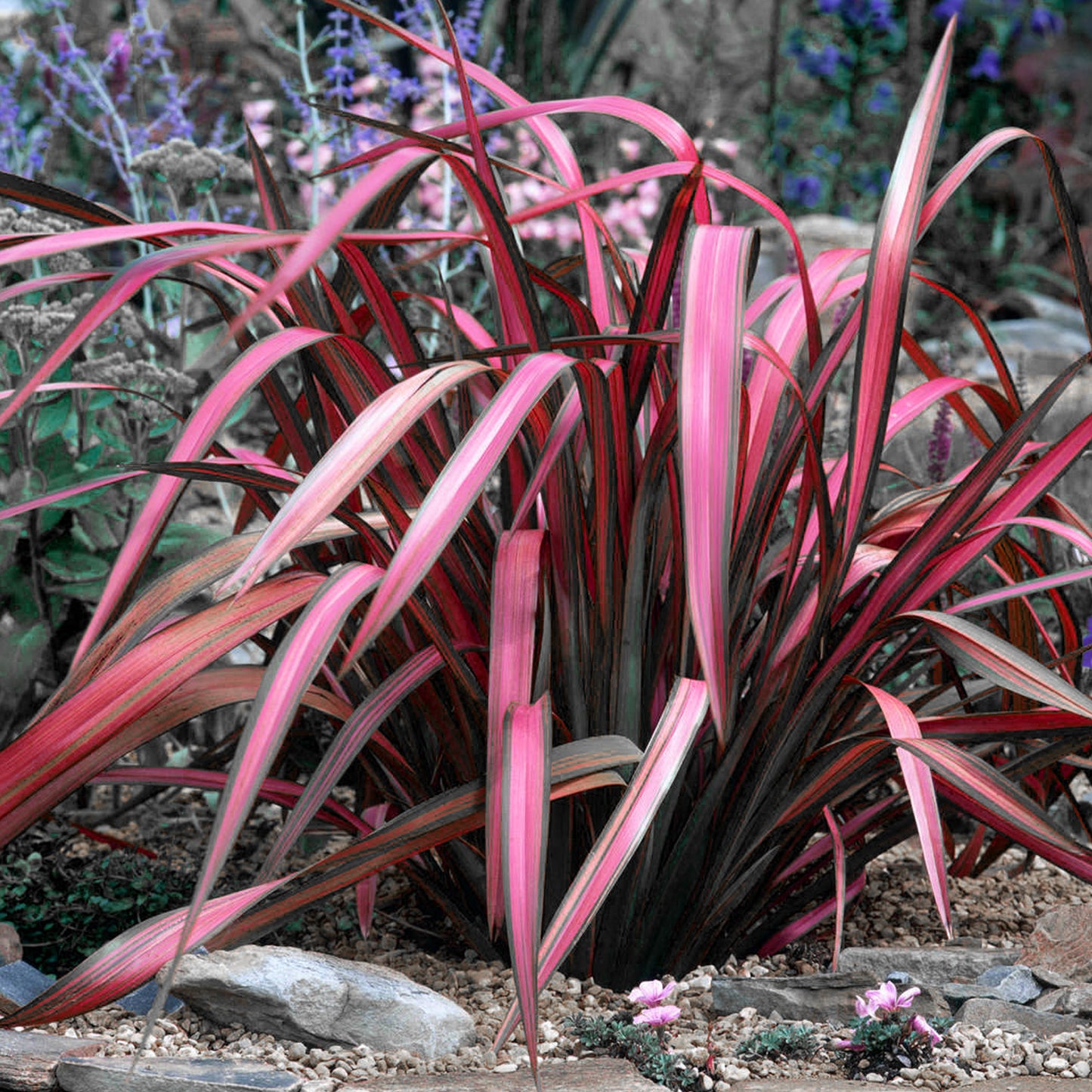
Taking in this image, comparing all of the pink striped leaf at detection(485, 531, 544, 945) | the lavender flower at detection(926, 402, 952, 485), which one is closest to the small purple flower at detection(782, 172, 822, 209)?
the lavender flower at detection(926, 402, 952, 485)

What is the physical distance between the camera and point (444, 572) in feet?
4.26

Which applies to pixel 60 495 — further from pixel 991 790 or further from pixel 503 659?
pixel 991 790

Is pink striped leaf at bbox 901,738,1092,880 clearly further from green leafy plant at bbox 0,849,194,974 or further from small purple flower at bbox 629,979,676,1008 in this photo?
green leafy plant at bbox 0,849,194,974

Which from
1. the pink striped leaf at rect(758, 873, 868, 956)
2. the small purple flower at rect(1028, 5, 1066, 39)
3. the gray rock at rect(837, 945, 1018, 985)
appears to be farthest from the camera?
the small purple flower at rect(1028, 5, 1066, 39)

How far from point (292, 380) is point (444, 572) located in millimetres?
1996

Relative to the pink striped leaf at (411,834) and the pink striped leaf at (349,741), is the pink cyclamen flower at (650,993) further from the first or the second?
the pink striped leaf at (349,741)

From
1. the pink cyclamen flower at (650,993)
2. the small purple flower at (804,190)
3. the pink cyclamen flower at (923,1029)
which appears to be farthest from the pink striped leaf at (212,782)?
the small purple flower at (804,190)

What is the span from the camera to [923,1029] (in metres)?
1.14

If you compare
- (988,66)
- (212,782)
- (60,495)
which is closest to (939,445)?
(212,782)

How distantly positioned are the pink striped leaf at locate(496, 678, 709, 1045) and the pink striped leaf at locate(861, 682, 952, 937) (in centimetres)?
19

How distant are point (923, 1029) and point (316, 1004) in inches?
20.5

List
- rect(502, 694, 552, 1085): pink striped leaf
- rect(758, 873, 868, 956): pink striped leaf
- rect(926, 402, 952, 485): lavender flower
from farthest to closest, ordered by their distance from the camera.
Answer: rect(926, 402, 952, 485): lavender flower < rect(758, 873, 868, 956): pink striped leaf < rect(502, 694, 552, 1085): pink striped leaf

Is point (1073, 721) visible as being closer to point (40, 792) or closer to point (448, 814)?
point (448, 814)

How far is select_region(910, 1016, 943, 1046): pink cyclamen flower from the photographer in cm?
114
